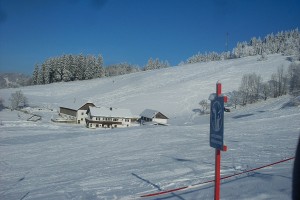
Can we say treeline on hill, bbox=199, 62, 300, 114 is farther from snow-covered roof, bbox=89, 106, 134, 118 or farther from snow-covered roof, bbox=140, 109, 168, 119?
snow-covered roof, bbox=89, 106, 134, 118

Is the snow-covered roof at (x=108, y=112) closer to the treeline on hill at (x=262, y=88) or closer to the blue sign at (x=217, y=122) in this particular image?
the treeline on hill at (x=262, y=88)

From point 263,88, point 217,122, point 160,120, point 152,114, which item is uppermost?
point 263,88

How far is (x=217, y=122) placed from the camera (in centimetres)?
632

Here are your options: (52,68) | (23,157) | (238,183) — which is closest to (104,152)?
(23,157)

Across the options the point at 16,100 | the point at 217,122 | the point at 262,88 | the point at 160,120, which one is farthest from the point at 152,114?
the point at 217,122

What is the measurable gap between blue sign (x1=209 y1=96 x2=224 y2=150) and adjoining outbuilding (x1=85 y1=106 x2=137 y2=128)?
63.7 meters

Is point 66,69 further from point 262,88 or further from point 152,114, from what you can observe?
point 262,88

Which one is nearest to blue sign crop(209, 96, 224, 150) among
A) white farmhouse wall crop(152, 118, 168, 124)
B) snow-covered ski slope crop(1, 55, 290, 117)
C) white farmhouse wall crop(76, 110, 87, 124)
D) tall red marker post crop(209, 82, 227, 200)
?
tall red marker post crop(209, 82, 227, 200)

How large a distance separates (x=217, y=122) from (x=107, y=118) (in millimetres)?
64980

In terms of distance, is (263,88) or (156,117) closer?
(156,117)

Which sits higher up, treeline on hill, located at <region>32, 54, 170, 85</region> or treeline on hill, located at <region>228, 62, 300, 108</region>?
treeline on hill, located at <region>32, 54, 170, 85</region>

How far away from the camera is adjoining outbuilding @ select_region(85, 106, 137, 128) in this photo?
228 feet

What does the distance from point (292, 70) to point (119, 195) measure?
100672 millimetres

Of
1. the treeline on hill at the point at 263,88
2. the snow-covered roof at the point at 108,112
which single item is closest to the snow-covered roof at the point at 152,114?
the snow-covered roof at the point at 108,112
